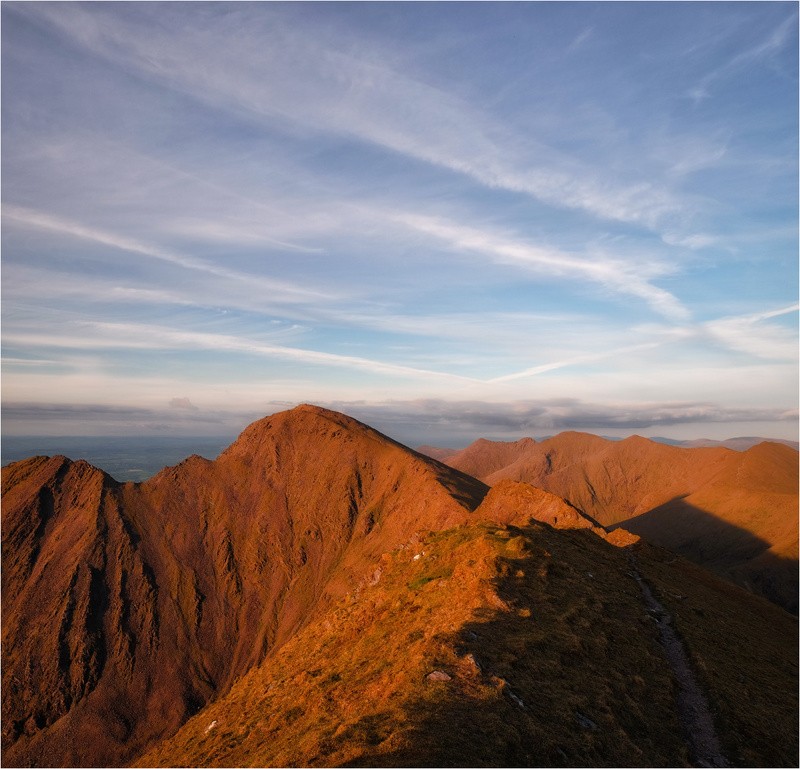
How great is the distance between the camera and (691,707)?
71.3 feet

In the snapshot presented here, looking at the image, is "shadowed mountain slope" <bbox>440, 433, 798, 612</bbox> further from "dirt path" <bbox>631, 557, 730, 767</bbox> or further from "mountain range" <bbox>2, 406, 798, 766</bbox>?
"dirt path" <bbox>631, 557, 730, 767</bbox>

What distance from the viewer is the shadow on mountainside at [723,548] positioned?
103125 millimetres

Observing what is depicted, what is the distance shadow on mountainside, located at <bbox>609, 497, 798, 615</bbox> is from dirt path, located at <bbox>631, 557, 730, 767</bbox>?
2877 inches

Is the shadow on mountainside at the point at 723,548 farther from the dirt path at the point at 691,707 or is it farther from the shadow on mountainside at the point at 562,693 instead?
the shadow on mountainside at the point at 562,693

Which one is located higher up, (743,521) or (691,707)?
(691,707)

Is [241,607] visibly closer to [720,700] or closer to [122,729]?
[122,729]

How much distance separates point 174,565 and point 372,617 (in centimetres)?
10253

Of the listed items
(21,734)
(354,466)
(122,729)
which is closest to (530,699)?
(122,729)

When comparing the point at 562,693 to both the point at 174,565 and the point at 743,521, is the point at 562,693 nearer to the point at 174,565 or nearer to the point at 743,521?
the point at 174,565

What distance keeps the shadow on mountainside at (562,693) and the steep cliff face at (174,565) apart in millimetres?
70346

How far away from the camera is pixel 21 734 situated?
3255 inches

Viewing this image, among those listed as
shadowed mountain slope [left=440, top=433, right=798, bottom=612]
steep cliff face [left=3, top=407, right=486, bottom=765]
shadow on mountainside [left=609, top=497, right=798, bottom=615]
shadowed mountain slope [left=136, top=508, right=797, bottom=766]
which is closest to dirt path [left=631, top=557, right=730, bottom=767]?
shadowed mountain slope [left=136, top=508, right=797, bottom=766]

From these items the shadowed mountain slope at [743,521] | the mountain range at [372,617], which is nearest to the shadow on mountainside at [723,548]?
the shadowed mountain slope at [743,521]

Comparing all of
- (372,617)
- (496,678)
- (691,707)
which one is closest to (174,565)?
(372,617)
